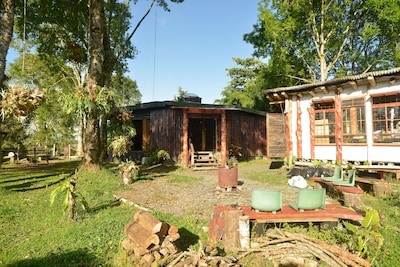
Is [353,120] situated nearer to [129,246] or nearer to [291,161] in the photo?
[291,161]

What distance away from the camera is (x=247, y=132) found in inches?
736

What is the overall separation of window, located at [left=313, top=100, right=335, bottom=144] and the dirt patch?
3313mm

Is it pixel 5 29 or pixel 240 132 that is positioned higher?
pixel 5 29

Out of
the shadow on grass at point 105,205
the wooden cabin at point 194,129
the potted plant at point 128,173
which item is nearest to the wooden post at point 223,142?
the wooden cabin at point 194,129

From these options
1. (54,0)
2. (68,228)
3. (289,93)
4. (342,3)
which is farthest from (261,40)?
(68,228)

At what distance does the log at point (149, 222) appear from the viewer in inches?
155

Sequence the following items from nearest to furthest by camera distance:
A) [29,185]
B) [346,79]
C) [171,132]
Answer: [29,185] → [346,79] → [171,132]

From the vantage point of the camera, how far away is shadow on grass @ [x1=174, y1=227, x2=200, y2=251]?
4.54 meters

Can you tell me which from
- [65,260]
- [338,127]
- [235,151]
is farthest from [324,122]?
[65,260]

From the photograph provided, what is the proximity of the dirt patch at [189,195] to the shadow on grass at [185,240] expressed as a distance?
830mm

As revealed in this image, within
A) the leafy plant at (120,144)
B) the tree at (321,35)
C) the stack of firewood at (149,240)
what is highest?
the tree at (321,35)

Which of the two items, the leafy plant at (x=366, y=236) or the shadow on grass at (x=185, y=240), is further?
the shadow on grass at (x=185, y=240)

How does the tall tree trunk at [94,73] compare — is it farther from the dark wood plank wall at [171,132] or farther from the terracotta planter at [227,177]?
the terracotta planter at [227,177]

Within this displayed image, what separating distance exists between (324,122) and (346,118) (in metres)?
0.96
